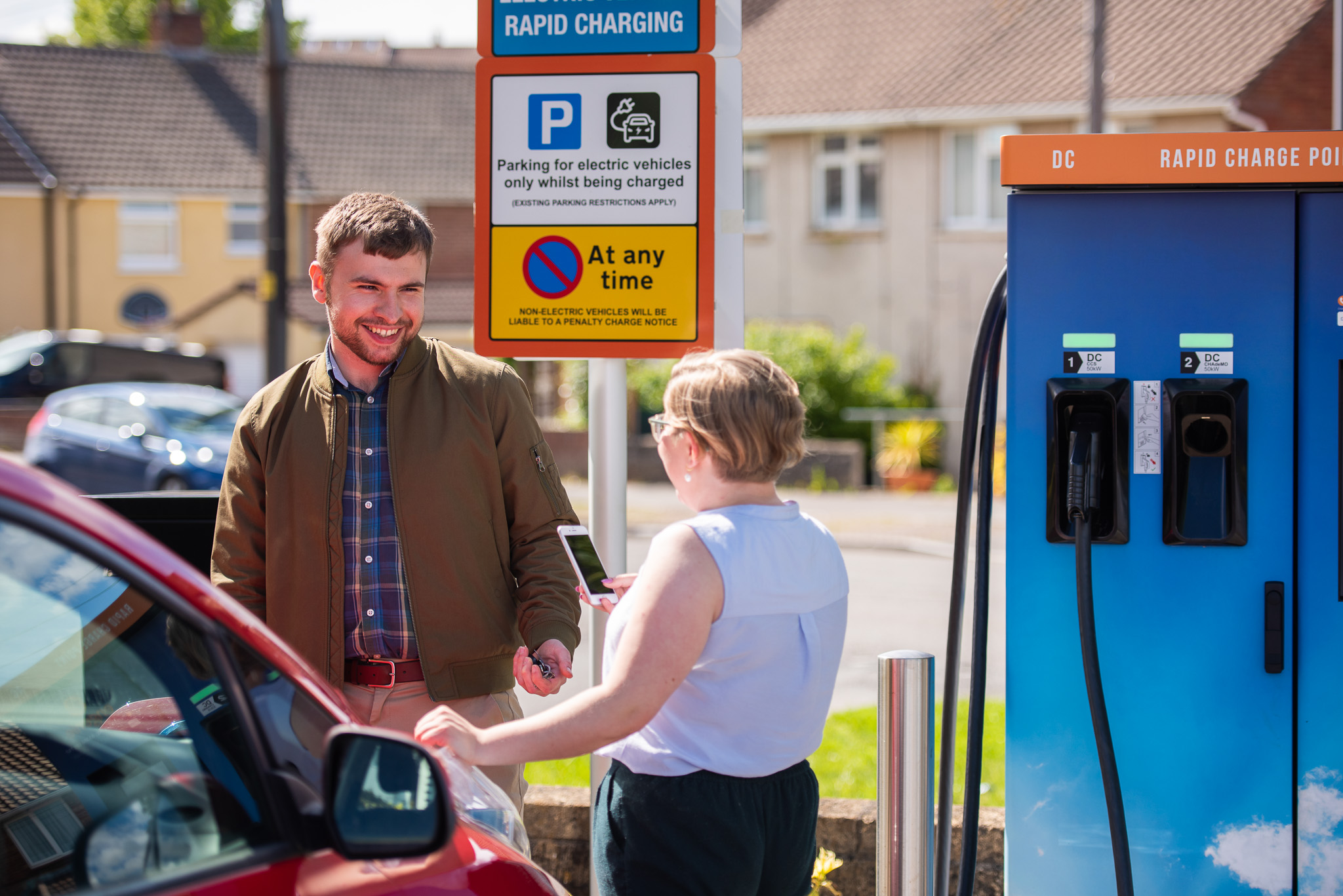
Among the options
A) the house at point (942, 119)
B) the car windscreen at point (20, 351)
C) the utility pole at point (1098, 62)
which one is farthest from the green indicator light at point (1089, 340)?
the car windscreen at point (20, 351)

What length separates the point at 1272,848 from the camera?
3.26 metres

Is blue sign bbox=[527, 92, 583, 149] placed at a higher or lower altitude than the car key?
higher

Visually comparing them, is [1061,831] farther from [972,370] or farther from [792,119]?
[792,119]

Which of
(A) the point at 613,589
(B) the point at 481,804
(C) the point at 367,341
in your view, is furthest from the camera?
(C) the point at 367,341

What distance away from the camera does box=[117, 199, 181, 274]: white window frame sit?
104 ft

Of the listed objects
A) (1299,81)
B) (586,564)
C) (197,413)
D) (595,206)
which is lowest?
(586,564)

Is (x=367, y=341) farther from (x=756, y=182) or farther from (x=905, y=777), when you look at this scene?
(x=756, y=182)

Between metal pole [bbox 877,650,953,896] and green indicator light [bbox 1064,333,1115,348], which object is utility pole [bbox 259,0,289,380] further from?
metal pole [bbox 877,650,953,896]

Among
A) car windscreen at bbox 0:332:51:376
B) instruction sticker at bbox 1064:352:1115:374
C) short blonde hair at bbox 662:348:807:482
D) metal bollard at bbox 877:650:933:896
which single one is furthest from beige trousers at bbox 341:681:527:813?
car windscreen at bbox 0:332:51:376

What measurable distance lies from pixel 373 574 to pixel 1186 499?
1867 millimetres

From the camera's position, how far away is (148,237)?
105 feet

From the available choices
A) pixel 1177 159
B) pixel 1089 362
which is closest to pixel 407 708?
pixel 1089 362

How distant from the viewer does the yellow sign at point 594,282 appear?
3523mm

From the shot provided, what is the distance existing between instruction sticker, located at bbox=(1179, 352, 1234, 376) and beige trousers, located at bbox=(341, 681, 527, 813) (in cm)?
178
